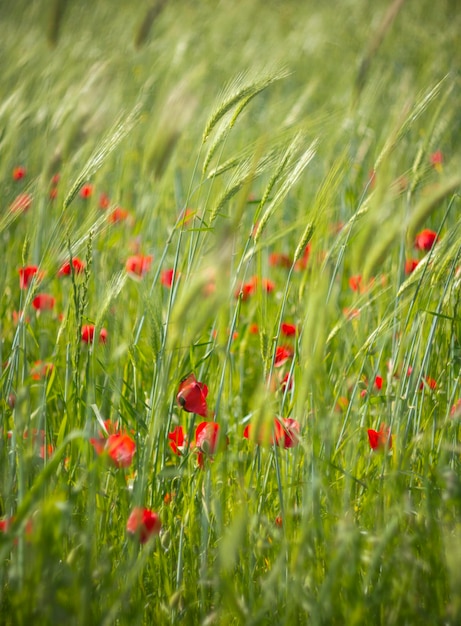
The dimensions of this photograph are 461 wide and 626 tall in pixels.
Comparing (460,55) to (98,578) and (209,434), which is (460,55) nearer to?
(209,434)

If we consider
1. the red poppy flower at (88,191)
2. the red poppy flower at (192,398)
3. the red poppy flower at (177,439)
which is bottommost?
the red poppy flower at (177,439)

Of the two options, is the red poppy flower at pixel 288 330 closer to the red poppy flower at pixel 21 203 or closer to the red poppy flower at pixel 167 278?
the red poppy flower at pixel 167 278

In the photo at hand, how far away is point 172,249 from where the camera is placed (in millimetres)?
1670

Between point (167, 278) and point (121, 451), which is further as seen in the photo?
point (167, 278)

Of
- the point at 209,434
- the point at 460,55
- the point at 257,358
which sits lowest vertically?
the point at 460,55

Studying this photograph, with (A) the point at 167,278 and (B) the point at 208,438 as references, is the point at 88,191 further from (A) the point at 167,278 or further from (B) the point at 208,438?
(B) the point at 208,438

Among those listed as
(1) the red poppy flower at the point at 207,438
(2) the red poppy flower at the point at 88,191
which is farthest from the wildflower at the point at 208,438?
(2) the red poppy flower at the point at 88,191

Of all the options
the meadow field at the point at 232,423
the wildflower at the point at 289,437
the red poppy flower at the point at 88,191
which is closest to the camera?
the meadow field at the point at 232,423

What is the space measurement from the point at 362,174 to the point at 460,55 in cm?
100

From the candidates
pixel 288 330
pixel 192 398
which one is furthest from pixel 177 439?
pixel 288 330

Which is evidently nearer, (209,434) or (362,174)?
(209,434)

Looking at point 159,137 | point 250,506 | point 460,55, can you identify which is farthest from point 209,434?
point 460,55

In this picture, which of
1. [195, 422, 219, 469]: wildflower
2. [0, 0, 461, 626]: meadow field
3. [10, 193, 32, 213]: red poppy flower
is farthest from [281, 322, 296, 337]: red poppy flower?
[10, 193, 32, 213]: red poppy flower

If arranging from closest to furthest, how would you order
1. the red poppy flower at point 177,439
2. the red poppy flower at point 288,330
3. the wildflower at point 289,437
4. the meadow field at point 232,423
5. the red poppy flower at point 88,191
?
1. the meadow field at point 232,423
2. the wildflower at point 289,437
3. the red poppy flower at point 177,439
4. the red poppy flower at point 288,330
5. the red poppy flower at point 88,191
